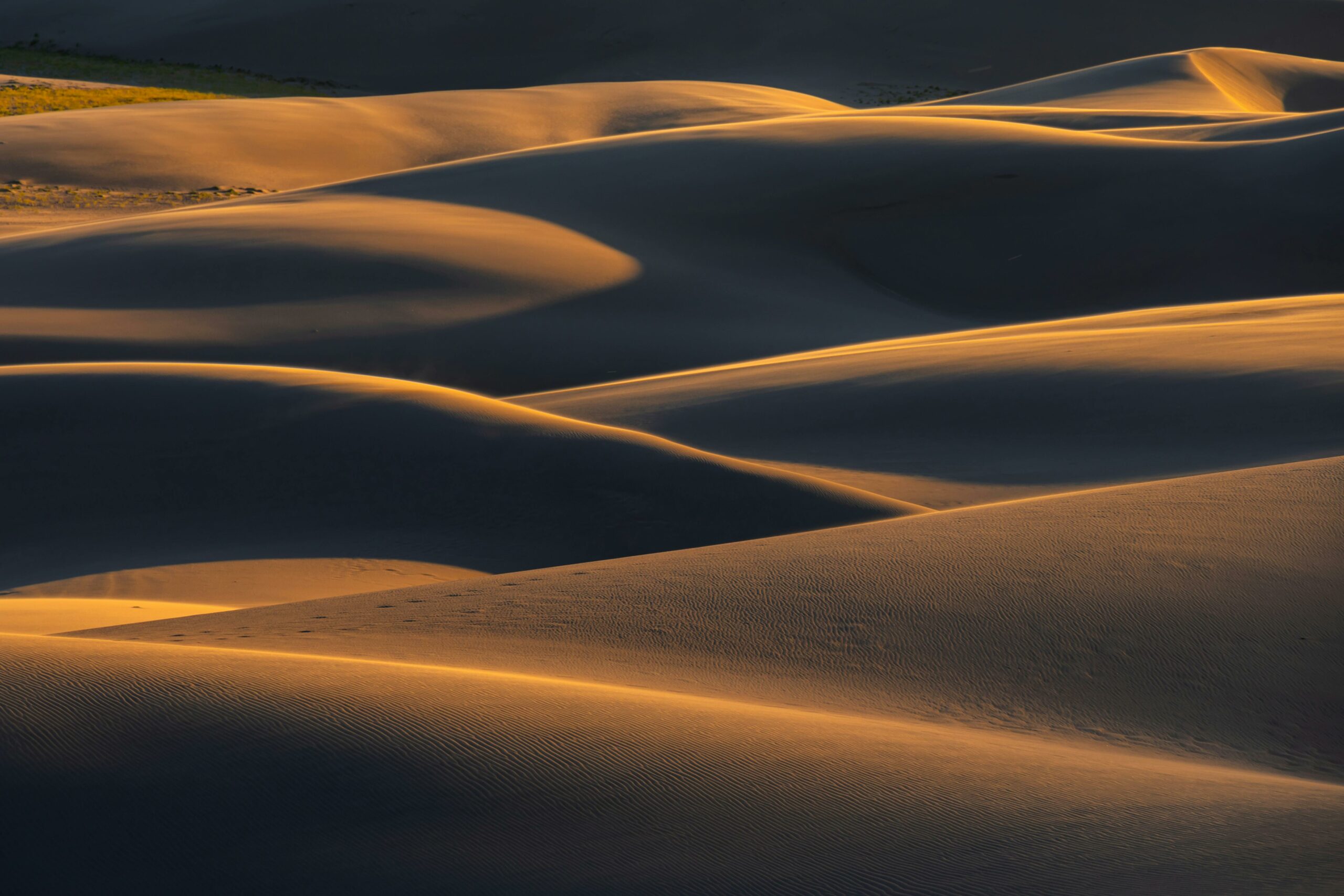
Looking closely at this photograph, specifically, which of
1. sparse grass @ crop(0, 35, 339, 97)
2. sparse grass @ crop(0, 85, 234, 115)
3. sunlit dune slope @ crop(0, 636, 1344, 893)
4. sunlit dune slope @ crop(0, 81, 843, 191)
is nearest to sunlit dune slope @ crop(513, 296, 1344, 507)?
sunlit dune slope @ crop(0, 636, 1344, 893)

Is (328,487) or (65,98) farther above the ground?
(65,98)

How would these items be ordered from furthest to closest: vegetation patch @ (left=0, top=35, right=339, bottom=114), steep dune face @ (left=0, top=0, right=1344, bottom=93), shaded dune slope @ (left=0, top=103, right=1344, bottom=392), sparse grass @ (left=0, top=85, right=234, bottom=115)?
steep dune face @ (left=0, top=0, right=1344, bottom=93)
vegetation patch @ (left=0, top=35, right=339, bottom=114)
sparse grass @ (left=0, top=85, right=234, bottom=115)
shaded dune slope @ (left=0, top=103, right=1344, bottom=392)

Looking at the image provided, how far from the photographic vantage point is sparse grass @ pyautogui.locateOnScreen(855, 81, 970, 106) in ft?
102

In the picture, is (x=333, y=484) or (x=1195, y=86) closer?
(x=333, y=484)

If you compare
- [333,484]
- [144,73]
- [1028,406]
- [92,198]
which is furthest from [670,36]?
[333,484]

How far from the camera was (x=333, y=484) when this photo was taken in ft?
20.3

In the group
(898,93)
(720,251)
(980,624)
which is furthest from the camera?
(898,93)

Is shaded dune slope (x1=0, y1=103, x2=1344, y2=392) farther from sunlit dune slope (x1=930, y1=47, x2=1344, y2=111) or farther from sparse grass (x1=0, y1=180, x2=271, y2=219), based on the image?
sunlit dune slope (x1=930, y1=47, x2=1344, y2=111)

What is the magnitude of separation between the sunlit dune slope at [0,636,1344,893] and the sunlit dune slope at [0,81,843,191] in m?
16.3

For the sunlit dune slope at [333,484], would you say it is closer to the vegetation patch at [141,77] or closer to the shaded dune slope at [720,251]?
the shaded dune slope at [720,251]

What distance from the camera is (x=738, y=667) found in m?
3.04

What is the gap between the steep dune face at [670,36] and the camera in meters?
35.3

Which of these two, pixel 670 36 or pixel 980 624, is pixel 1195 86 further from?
pixel 980 624

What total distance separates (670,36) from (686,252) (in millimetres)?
26217
